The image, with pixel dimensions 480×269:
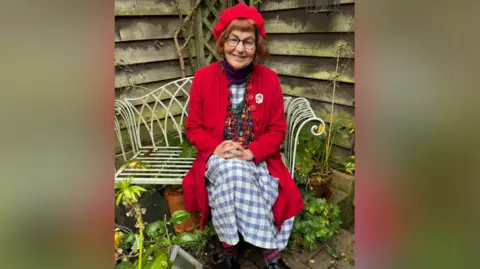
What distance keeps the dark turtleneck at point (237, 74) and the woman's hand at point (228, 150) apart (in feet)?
1.21

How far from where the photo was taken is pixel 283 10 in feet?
9.00

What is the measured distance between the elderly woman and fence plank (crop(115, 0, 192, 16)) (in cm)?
97

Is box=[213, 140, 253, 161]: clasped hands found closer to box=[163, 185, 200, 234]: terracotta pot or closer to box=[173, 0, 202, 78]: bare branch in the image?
box=[163, 185, 200, 234]: terracotta pot

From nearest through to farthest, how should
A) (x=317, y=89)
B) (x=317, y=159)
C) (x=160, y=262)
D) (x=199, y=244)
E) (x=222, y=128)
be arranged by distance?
(x=160, y=262)
(x=222, y=128)
(x=199, y=244)
(x=317, y=159)
(x=317, y=89)

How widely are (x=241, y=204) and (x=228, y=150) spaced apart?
30 cm

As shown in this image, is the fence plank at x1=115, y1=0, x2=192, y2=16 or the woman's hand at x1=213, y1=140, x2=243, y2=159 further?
A: the fence plank at x1=115, y1=0, x2=192, y2=16

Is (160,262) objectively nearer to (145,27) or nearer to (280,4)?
(145,27)

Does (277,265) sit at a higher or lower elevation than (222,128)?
lower

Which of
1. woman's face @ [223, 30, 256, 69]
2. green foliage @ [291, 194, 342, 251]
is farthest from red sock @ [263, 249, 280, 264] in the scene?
woman's face @ [223, 30, 256, 69]

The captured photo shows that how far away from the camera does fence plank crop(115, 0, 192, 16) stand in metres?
2.49

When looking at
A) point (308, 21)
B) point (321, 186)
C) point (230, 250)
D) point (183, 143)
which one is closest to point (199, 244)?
point (230, 250)

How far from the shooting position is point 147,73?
2.74 metres

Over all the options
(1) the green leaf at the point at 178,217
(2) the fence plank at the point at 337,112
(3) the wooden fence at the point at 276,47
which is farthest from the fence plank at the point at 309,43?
(1) the green leaf at the point at 178,217

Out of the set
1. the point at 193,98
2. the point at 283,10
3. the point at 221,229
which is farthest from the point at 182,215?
the point at 283,10
